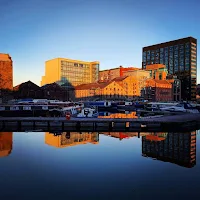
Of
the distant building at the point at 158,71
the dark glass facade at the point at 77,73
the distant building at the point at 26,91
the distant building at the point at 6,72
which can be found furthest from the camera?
the dark glass facade at the point at 77,73

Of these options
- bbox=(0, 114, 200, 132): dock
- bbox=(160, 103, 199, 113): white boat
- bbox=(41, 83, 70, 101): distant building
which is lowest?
bbox=(0, 114, 200, 132): dock

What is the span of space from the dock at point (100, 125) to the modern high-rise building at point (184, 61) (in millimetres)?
142146

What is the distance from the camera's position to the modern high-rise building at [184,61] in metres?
175

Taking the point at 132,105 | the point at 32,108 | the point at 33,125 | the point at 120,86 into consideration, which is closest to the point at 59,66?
the point at 120,86

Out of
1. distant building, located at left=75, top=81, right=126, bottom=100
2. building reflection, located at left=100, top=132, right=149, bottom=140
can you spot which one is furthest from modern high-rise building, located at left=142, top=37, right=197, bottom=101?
building reflection, located at left=100, top=132, right=149, bottom=140

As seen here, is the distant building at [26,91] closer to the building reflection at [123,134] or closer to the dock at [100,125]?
the dock at [100,125]

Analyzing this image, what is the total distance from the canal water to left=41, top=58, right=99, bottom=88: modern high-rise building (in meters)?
135

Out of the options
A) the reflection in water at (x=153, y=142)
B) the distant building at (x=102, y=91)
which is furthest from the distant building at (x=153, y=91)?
the reflection in water at (x=153, y=142)

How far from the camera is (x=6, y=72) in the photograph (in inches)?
4601

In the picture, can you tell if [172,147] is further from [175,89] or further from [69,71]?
[69,71]

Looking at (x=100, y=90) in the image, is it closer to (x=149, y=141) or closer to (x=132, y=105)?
(x=132, y=105)

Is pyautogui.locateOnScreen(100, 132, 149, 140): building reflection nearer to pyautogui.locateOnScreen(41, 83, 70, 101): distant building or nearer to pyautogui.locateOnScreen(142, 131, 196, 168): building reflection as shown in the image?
pyautogui.locateOnScreen(142, 131, 196, 168): building reflection

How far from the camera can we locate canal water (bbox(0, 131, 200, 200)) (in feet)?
46.8

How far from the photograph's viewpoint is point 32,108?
5497 cm
